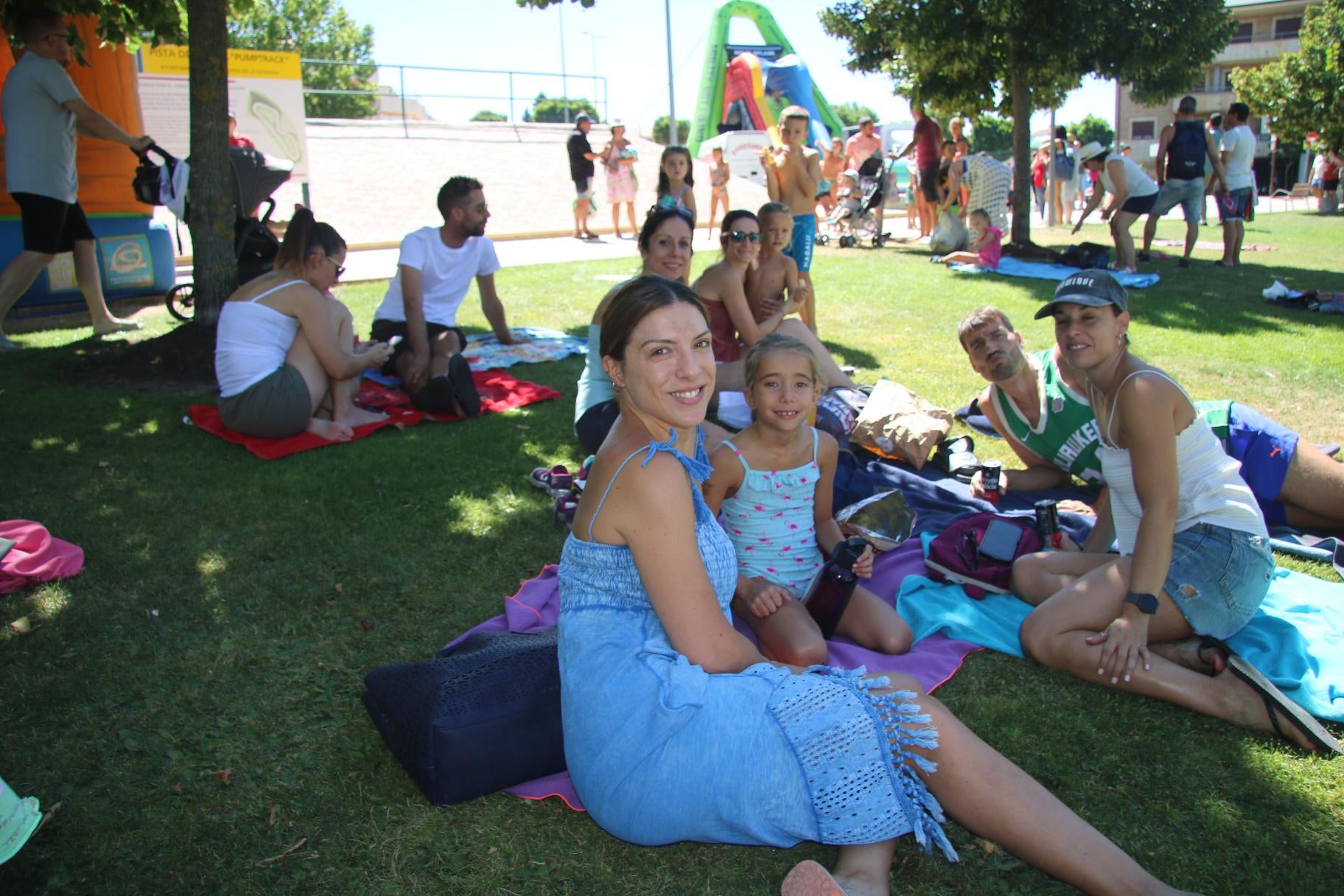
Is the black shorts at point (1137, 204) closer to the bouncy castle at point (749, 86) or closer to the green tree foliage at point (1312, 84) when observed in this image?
the green tree foliage at point (1312, 84)

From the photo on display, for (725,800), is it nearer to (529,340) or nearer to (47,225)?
(529,340)

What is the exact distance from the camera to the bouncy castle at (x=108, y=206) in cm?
945

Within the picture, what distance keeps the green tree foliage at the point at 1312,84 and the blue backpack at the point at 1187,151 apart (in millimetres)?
15239

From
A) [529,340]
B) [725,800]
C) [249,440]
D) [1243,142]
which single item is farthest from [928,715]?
[1243,142]

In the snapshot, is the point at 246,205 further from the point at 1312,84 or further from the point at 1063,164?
A: the point at 1312,84

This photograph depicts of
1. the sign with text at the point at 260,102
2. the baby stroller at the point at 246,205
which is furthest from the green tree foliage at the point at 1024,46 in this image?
the baby stroller at the point at 246,205

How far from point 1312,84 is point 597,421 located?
28060 millimetres

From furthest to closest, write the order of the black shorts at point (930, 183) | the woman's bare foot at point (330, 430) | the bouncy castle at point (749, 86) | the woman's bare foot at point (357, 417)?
the bouncy castle at point (749, 86), the black shorts at point (930, 183), the woman's bare foot at point (357, 417), the woman's bare foot at point (330, 430)

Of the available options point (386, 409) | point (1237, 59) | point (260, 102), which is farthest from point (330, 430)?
point (1237, 59)

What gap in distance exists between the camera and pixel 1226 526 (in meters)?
3.12

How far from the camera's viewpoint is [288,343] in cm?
557

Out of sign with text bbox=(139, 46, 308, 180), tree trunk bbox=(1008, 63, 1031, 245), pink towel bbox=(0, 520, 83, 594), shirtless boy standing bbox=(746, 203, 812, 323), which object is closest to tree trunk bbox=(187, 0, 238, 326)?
pink towel bbox=(0, 520, 83, 594)

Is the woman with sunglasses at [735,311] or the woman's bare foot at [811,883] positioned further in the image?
the woman with sunglasses at [735,311]

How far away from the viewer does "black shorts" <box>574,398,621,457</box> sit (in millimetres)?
4898
